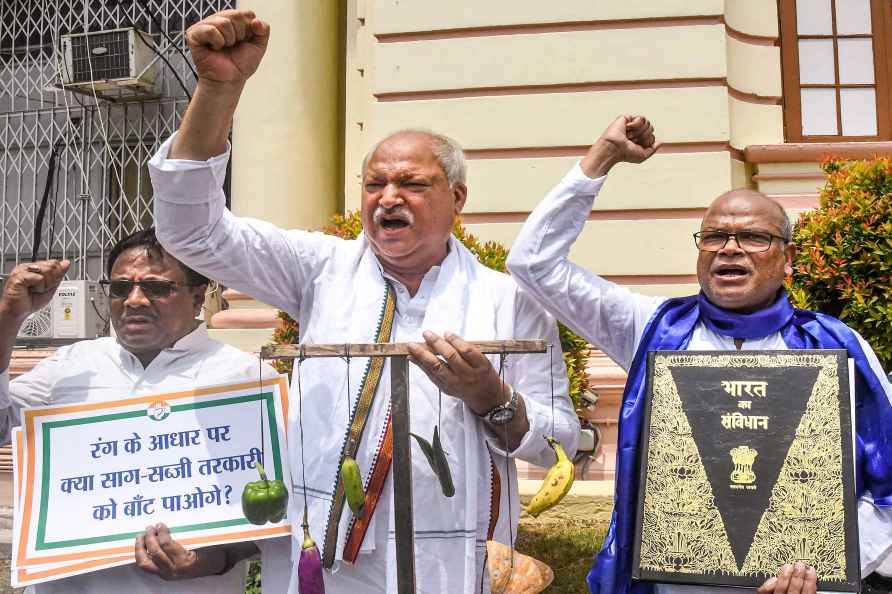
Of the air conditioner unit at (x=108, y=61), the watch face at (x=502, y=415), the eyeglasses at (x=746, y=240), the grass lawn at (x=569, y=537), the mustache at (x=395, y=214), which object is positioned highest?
the air conditioner unit at (x=108, y=61)

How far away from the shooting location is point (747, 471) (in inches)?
93.3

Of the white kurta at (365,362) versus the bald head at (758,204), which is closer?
the white kurta at (365,362)

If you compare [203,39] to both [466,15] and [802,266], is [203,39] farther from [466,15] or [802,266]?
[466,15]

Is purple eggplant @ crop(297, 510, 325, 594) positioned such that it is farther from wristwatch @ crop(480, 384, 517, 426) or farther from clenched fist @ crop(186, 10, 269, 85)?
clenched fist @ crop(186, 10, 269, 85)

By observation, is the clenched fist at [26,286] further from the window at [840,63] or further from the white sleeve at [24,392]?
the window at [840,63]

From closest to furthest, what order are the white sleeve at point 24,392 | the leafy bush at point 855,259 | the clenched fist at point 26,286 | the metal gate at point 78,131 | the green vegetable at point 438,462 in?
the green vegetable at point 438,462
the clenched fist at point 26,286
the white sleeve at point 24,392
the leafy bush at point 855,259
the metal gate at point 78,131

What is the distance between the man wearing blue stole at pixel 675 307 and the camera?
2.50 m

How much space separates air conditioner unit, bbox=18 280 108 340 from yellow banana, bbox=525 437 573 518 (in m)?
6.49

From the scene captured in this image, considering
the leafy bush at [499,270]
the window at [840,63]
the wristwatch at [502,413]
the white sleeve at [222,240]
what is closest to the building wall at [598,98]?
the window at [840,63]

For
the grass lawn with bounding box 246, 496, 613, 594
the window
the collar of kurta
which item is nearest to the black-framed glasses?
the collar of kurta

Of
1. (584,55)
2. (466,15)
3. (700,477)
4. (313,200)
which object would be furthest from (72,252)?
(700,477)

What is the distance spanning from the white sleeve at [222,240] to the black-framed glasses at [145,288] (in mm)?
442

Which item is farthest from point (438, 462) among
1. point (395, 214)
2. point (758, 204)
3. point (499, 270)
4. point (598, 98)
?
point (598, 98)

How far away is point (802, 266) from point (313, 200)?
4158 millimetres
